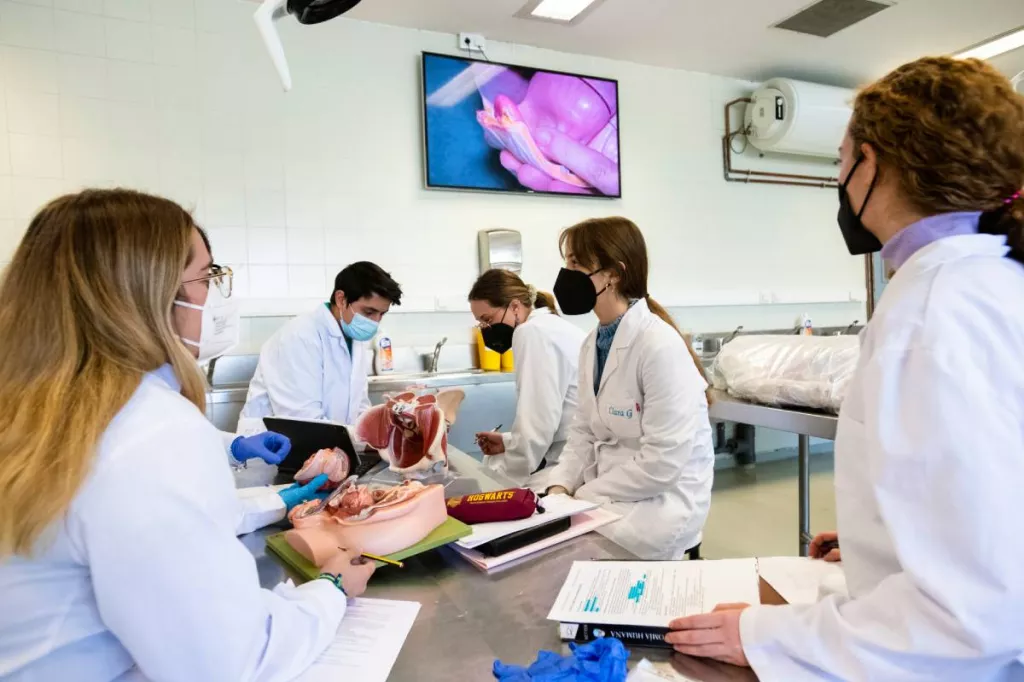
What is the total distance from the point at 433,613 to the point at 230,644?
1.05ft

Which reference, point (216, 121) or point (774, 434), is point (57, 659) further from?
point (774, 434)

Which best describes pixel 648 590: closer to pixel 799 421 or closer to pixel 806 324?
pixel 799 421

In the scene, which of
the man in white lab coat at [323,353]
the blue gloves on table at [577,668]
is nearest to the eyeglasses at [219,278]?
the blue gloves on table at [577,668]

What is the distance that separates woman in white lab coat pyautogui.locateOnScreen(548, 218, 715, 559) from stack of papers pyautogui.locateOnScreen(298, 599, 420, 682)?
2.77 feet

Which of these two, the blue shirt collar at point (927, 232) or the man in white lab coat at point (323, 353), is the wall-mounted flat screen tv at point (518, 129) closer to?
the man in white lab coat at point (323, 353)

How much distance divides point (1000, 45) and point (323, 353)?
5.49 metres

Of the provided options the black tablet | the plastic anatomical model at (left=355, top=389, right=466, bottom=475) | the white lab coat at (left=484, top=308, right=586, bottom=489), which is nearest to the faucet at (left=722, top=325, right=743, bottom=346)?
the white lab coat at (left=484, top=308, right=586, bottom=489)

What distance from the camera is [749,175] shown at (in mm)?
5168

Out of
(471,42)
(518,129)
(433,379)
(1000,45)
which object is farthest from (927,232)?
(1000,45)

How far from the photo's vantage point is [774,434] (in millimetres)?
5086

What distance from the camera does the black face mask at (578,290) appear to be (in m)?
2.12

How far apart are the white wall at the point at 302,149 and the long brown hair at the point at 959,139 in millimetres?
3105

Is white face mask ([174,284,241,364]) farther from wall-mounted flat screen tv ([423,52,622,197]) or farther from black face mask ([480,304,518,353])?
wall-mounted flat screen tv ([423,52,622,197])

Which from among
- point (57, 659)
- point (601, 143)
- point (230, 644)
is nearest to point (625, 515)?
point (230, 644)
